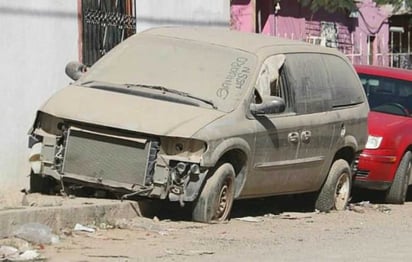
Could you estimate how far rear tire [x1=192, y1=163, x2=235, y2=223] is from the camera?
9.70 metres

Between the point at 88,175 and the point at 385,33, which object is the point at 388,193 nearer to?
the point at 88,175

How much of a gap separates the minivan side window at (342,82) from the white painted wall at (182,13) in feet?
9.12

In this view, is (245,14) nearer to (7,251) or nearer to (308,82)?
(308,82)

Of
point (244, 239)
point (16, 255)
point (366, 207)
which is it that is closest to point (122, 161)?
point (244, 239)

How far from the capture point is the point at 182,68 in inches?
409

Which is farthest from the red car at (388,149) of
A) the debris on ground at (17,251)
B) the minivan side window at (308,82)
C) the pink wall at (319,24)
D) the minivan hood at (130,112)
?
the pink wall at (319,24)

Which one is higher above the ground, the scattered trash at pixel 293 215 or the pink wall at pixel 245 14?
the pink wall at pixel 245 14

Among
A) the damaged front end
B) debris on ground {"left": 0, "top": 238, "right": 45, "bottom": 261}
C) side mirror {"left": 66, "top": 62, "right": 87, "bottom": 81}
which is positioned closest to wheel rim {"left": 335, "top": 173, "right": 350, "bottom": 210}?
the damaged front end

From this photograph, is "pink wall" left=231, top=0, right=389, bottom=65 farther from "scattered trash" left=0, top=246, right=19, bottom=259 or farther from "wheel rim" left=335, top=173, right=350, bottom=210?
"scattered trash" left=0, top=246, right=19, bottom=259

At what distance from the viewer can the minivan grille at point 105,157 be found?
9477 millimetres

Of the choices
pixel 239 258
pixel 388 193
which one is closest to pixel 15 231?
pixel 239 258

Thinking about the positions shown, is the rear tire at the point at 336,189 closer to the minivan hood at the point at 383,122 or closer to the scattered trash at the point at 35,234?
the minivan hood at the point at 383,122

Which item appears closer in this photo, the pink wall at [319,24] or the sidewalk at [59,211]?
the sidewalk at [59,211]

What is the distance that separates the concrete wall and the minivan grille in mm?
1595
